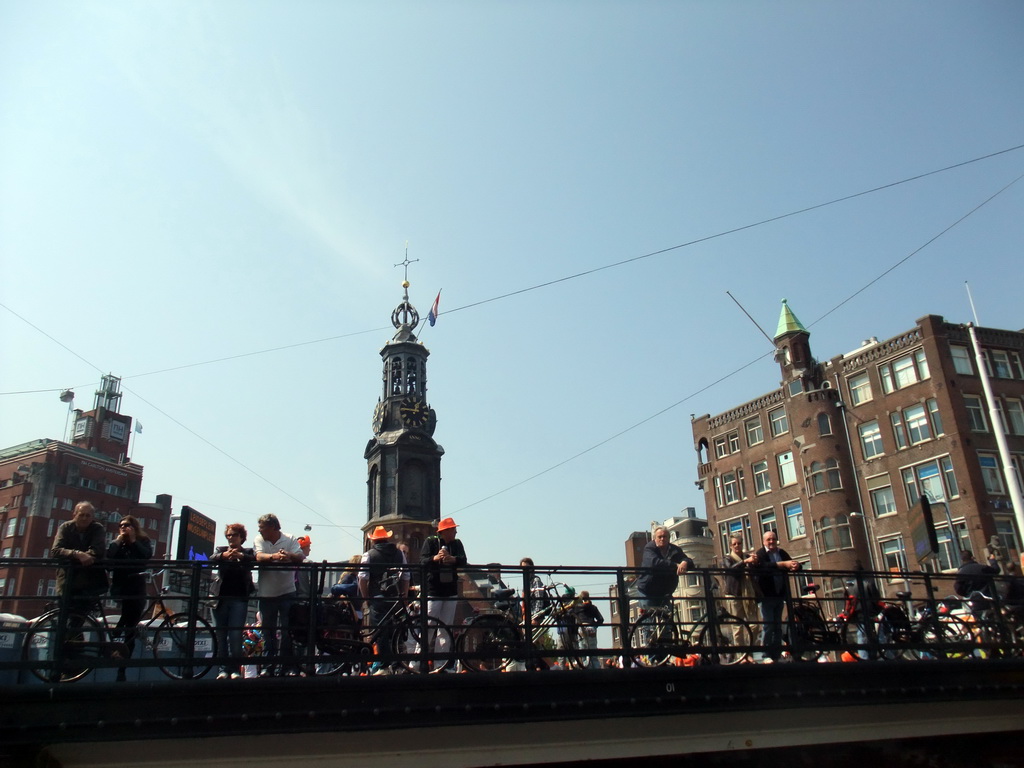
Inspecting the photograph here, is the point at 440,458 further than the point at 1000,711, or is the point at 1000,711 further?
the point at 440,458

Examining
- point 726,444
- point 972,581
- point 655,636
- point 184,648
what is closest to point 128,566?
point 184,648

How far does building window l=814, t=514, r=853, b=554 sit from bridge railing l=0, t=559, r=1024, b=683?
33.3m

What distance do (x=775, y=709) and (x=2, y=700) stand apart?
7572mm

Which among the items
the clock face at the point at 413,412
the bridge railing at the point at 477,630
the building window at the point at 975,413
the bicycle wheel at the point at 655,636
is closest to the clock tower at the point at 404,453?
the clock face at the point at 413,412

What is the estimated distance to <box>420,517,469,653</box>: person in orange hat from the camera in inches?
352

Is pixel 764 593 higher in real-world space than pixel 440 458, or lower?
lower

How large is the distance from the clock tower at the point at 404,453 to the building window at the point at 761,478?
2493 centimetres

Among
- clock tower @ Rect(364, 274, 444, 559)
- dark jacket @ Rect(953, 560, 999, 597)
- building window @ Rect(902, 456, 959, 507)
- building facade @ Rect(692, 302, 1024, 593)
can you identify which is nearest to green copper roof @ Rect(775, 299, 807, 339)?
building facade @ Rect(692, 302, 1024, 593)

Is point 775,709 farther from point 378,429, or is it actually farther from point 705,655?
point 378,429

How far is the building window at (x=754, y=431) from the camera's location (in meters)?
50.2

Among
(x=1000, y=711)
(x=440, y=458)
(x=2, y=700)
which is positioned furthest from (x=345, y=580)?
(x=440, y=458)

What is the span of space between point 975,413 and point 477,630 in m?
38.6

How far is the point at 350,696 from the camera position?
7570 mm

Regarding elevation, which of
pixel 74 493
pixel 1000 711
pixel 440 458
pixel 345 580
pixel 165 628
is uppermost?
pixel 74 493
